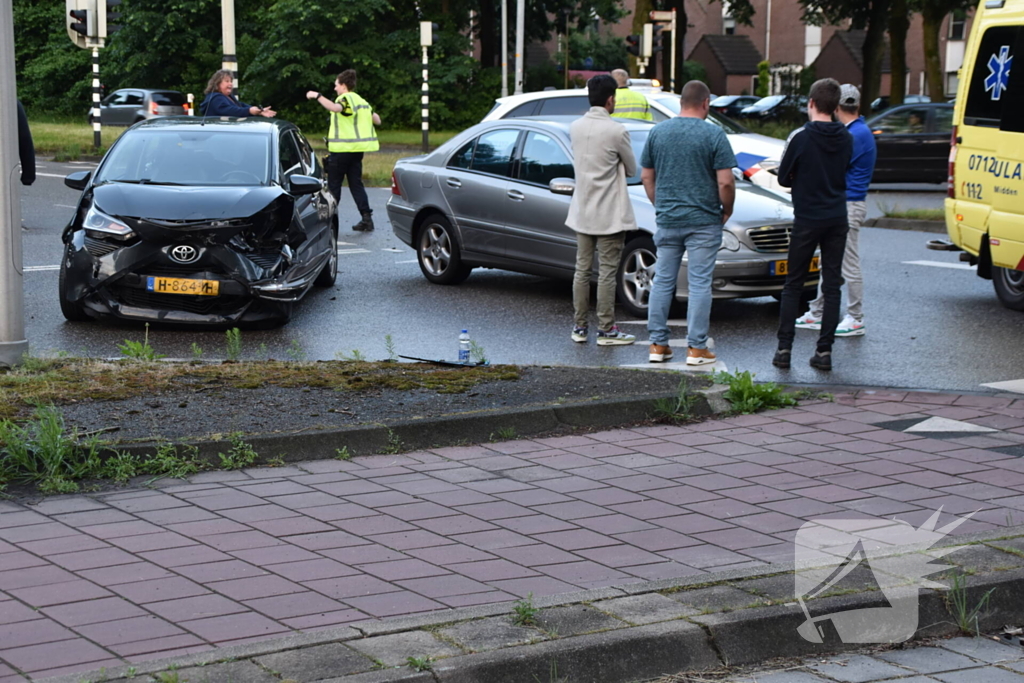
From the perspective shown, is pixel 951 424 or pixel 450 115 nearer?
pixel 951 424

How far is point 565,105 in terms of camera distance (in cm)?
1848

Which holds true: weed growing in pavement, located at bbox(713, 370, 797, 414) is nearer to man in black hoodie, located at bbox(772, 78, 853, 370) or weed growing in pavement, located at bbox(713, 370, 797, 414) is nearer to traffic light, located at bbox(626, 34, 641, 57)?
man in black hoodie, located at bbox(772, 78, 853, 370)

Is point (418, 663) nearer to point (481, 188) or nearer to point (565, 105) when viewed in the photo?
point (481, 188)

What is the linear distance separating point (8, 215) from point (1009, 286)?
8212mm

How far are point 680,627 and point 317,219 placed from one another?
8006 mm

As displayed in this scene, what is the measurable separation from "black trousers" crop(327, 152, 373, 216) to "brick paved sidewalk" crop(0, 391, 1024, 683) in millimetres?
9859

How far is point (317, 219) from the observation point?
1155cm

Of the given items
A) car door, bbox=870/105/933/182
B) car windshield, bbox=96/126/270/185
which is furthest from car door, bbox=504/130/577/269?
car door, bbox=870/105/933/182

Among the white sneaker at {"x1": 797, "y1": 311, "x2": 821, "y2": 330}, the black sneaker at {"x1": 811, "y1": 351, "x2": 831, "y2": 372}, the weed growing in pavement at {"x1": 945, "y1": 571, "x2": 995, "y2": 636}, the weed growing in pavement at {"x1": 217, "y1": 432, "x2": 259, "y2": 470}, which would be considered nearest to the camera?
the weed growing in pavement at {"x1": 945, "y1": 571, "x2": 995, "y2": 636}

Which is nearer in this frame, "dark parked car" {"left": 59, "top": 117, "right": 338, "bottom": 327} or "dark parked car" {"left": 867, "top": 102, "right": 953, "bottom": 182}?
"dark parked car" {"left": 59, "top": 117, "right": 338, "bottom": 327}

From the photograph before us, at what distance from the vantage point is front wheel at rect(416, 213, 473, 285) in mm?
12453

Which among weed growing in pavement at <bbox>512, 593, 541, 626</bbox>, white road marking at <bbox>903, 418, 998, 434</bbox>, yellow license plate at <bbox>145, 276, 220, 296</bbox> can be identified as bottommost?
white road marking at <bbox>903, 418, 998, 434</bbox>

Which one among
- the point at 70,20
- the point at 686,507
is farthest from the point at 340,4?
the point at 686,507

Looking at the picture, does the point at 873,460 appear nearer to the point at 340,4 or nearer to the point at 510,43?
the point at 340,4
